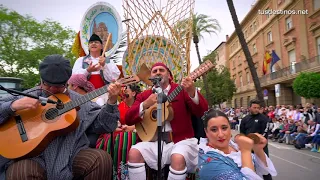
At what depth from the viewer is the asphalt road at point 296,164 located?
240 inches

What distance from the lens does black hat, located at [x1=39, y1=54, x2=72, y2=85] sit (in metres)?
2.30

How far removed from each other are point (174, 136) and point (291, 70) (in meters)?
24.3

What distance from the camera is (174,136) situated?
303 centimetres

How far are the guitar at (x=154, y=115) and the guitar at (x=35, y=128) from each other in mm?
917

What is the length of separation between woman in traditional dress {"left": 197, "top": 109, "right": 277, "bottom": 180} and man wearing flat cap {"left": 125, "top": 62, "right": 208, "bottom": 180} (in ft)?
1.25

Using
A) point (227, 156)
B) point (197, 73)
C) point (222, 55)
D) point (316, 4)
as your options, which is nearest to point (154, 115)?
point (197, 73)

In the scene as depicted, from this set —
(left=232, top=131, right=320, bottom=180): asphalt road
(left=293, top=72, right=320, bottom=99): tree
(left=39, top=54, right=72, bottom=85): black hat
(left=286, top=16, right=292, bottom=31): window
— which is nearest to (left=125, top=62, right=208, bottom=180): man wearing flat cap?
(left=39, top=54, right=72, bottom=85): black hat

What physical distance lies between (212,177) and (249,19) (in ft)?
119

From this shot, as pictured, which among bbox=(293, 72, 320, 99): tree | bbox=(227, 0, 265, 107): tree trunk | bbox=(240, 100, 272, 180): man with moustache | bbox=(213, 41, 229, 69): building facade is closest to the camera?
bbox=(240, 100, 272, 180): man with moustache

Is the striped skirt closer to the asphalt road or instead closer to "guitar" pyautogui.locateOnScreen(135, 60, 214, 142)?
"guitar" pyautogui.locateOnScreen(135, 60, 214, 142)

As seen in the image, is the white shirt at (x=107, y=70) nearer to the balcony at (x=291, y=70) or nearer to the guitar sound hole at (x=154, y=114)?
the guitar sound hole at (x=154, y=114)

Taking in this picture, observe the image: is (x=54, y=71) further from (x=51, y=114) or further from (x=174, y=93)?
(x=174, y=93)

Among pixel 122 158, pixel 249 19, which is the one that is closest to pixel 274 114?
pixel 122 158

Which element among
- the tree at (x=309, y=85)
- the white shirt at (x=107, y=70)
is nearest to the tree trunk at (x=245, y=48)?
the white shirt at (x=107, y=70)
